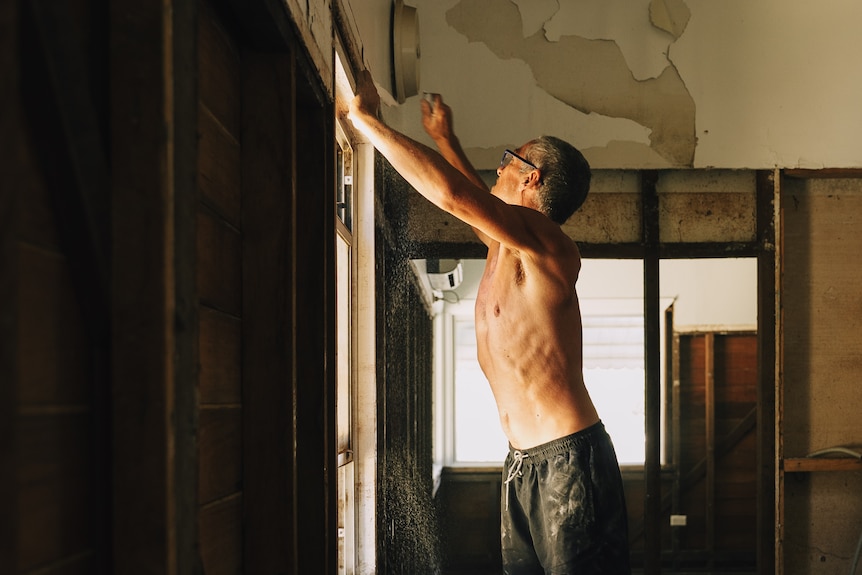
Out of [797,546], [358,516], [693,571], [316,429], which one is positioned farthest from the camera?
[693,571]

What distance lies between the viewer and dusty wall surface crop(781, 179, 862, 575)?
361 centimetres

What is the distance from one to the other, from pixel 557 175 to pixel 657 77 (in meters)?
1.49

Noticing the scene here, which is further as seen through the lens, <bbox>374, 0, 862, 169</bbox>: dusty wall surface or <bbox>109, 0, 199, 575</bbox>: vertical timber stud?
<bbox>374, 0, 862, 169</bbox>: dusty wall surface

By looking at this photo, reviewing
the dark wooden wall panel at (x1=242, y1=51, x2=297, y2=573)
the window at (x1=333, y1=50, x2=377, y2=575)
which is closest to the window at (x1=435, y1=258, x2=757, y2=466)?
the window at (x1=333, y1=50, x2=377, y2=575)

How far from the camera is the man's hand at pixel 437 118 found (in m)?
2.41

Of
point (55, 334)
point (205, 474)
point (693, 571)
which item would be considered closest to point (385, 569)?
point (205, 474)

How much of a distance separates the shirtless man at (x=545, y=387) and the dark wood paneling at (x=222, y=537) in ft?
3.11

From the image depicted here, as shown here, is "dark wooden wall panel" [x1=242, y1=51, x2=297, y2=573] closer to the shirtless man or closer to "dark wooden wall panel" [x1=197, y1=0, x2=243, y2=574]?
"dark wooden wall panel" [x1=197, y1=0, x2=243, y2=574]

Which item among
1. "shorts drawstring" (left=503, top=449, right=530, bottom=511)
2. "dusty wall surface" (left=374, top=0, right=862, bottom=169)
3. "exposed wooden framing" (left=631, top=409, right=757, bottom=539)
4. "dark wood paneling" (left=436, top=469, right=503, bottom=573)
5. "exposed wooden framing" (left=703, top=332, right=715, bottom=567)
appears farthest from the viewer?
"exposed wooden framing" (left=631, top=409, right=757, bottom=539)

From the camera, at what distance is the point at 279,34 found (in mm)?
1346

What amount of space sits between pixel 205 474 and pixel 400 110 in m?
2.39

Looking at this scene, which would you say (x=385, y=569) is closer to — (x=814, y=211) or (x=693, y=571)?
(x=814, y=211)

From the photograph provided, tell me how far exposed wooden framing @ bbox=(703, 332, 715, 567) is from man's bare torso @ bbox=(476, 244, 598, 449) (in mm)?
4315

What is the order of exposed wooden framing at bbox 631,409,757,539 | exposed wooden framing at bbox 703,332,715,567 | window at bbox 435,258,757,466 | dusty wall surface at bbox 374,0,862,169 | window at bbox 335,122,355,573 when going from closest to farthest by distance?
window at bbox 335,122,355,573, dusty wall surface at bbox 374,0,862,169, exposed wooden framing at bbox 703,332,715,567, exposed wooden framing at bbox 631,409,757,539, window at bbox 435,258,757,466
